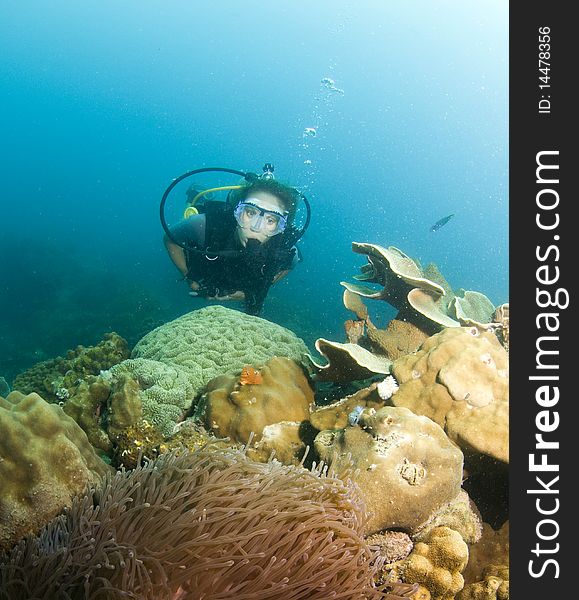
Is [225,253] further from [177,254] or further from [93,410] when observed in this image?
[93,410]

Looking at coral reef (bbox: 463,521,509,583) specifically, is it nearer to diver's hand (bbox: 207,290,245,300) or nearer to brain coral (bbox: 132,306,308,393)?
brain coral (bbox: 132,306,308,393)

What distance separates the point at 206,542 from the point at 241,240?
5568mm

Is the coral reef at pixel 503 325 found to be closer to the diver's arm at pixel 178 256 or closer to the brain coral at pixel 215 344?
the brain coral at pixel 215 344

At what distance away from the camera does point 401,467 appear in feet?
7.72

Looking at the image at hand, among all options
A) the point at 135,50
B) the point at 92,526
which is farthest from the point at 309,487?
the point at 135,50

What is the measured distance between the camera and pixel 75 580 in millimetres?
1637

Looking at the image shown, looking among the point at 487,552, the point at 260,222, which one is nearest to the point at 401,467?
the point at 487,552

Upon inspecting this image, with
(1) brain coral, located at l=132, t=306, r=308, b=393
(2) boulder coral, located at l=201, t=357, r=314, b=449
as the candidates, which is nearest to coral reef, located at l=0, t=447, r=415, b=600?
(2) boulder coral, located at l=201, t=357, r=314, b=449

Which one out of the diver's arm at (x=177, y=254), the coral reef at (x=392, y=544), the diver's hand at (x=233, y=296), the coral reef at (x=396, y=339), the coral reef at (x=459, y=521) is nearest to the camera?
the coral reef at (x=392, y=544)

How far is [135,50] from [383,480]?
121m

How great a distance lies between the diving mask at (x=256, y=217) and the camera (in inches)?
261

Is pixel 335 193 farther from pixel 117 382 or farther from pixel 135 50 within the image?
pixel 117 382

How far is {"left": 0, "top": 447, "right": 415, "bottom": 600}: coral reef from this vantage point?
1.63 meters

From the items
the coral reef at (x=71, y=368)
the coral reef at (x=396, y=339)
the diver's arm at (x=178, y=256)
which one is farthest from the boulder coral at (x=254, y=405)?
the diver's arm at (x=178, y=256)
